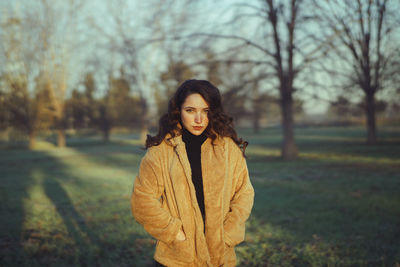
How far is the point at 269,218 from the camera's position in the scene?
502cm

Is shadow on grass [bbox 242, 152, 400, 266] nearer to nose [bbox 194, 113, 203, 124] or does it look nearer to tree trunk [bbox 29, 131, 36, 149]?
nose [bbox 194, 113, 203, 124]

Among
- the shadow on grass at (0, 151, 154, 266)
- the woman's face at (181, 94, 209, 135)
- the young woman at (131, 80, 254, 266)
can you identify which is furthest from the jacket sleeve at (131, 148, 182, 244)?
the shadow on grass at (0, 151, 154, 266)

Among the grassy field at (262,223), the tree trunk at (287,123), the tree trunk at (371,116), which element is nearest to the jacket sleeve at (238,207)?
the grassy field at (262,223)

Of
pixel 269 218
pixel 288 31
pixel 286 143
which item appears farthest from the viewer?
pixel 286 143

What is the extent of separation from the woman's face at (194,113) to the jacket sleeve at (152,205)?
32cm

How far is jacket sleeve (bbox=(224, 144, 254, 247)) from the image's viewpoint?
191 centimetres

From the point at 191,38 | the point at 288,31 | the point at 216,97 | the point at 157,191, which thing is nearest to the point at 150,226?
the point at 157,191

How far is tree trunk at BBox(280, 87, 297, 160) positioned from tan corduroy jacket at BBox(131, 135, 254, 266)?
10220mm

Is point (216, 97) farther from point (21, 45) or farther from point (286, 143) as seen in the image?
point (21, 45)

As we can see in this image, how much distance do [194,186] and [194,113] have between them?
1.64 ft

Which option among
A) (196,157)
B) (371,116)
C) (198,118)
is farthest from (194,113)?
(371,116)

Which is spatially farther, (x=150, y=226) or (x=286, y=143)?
(x=286, y=143)

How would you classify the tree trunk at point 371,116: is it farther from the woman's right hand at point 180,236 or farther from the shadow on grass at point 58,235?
the woman's right hand at point 180,236

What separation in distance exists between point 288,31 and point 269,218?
8.36 m
